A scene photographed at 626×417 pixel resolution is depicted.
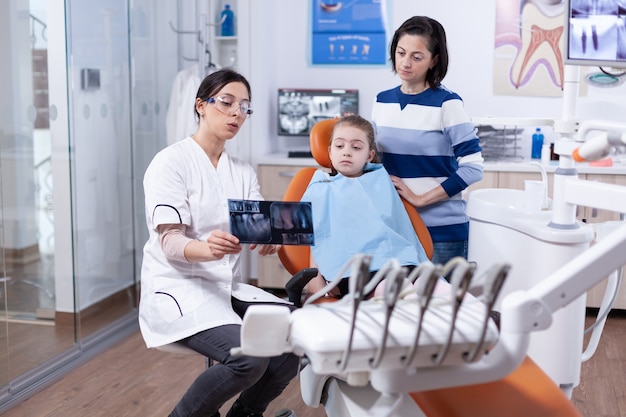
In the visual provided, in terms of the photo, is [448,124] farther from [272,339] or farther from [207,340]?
[272,339]

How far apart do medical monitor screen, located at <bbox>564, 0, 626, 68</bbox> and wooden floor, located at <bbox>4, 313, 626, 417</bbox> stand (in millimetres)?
1242

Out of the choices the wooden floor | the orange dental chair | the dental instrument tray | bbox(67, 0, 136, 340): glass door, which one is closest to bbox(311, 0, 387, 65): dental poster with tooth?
bbox(67, 0, 136, 340): glass door

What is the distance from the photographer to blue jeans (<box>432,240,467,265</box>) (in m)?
2.35

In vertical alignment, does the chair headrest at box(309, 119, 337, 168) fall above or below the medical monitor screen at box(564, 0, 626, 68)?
below

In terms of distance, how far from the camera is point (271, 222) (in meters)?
1.90

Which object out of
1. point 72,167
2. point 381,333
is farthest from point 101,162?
point 381,333

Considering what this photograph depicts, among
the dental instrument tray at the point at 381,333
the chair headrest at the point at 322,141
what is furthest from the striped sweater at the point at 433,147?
the dental instrument tray at the point at 381,333

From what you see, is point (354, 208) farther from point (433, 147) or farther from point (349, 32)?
point (349, 32)

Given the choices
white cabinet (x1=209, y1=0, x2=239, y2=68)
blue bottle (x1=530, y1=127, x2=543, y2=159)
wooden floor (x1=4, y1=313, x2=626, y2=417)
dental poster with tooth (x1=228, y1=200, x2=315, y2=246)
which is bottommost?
wooden floor (x1=4, y1=313, x2=626, y2=417)

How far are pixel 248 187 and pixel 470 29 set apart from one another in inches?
92.8

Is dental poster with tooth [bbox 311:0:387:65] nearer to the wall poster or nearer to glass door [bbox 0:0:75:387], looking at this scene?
the wall poster

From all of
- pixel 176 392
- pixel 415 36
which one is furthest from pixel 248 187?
pixel 176 392

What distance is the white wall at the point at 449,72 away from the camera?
4.10 m

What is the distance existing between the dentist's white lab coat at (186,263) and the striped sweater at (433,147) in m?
0.49
